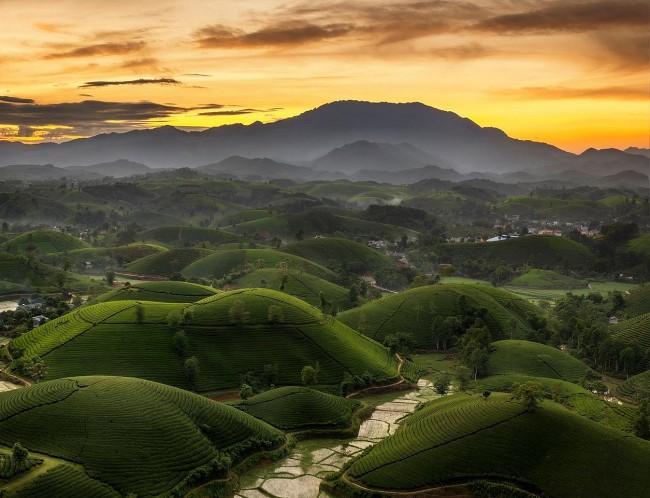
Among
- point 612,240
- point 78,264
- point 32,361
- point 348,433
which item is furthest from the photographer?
point 612,240

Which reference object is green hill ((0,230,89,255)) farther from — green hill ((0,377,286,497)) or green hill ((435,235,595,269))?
green hill ((0,377,286,497))

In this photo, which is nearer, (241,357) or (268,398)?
(268,398)

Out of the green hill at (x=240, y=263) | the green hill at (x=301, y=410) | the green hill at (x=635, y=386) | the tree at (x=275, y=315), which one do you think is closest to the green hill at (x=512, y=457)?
the green hill at (x=301, y=410)

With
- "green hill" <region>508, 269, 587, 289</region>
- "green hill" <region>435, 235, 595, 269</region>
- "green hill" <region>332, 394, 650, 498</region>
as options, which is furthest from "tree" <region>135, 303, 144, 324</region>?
"green hill" <region>435, 235, 595, 269</region>

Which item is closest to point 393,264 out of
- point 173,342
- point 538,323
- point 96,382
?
point 538,323

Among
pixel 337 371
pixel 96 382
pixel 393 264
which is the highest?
pixel 96 382

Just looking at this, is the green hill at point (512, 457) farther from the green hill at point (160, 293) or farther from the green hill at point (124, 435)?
the green hill at point (160, 293)

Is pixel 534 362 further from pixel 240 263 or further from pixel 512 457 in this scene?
pixel 240 263

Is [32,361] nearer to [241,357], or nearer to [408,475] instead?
Result: [241,357]
